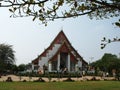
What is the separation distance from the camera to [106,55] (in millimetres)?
111375

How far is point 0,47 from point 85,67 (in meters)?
15.9

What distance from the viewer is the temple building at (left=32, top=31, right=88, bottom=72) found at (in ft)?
201

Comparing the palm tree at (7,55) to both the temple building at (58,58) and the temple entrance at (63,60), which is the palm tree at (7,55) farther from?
the temple entrance at (63,60)

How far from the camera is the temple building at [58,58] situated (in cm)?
6122

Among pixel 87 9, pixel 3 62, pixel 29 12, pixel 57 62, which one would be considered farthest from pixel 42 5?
pixel 3 62

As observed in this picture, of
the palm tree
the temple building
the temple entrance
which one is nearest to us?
the temple building

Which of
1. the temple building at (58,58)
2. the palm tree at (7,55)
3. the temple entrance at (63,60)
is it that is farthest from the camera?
the palm tree at (7,55)

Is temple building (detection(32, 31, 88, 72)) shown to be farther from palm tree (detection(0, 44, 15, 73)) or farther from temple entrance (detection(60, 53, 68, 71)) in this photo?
palm tree (detection(0, 44, 15, 73))

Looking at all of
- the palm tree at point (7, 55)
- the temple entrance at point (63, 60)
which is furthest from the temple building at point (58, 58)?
the palm tree at point (7, 55)

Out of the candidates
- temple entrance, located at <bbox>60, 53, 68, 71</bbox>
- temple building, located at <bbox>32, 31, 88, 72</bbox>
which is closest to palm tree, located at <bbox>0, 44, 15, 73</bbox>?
temple building, located at <bbox>32, 31, 88, 72</bbox>

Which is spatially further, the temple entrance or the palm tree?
the palm tree

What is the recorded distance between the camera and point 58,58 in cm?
6103

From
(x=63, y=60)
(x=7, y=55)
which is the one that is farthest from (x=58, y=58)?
(x=7, y=55)

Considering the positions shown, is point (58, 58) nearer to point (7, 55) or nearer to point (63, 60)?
point (63, 60)
